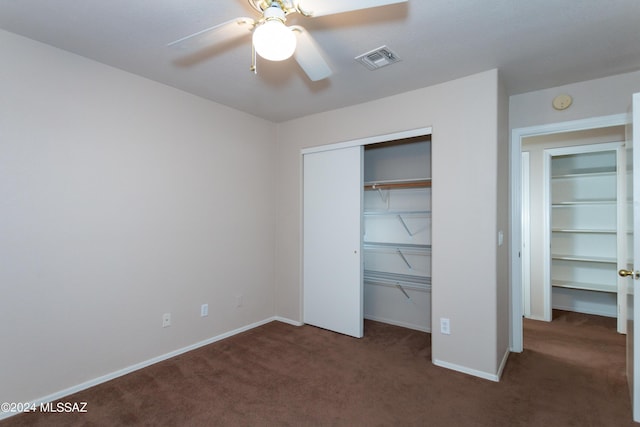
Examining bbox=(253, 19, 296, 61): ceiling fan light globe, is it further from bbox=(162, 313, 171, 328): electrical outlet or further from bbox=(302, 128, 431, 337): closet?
bbox=(162, 313, 171, 328): electrical outlet

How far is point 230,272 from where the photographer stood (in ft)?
11.2

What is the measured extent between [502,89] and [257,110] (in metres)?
2.37

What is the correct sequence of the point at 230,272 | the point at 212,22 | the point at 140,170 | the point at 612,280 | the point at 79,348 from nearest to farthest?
the point at 212,22, the point at 79,348, the point at 140,170, the point at 230,272, the point at 612,280

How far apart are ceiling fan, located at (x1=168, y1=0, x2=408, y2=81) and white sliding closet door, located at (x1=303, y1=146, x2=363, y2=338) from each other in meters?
1.73

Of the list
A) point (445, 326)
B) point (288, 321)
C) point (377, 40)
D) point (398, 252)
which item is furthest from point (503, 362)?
point (377, 40)

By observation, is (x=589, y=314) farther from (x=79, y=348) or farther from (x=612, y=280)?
(x=79, y=348)

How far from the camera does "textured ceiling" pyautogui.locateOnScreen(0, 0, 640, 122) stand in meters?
1.78

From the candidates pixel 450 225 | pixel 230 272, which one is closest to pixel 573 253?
pixel 450 225

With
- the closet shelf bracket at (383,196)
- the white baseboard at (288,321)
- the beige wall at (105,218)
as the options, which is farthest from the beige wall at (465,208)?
the beige wall at (105,218)

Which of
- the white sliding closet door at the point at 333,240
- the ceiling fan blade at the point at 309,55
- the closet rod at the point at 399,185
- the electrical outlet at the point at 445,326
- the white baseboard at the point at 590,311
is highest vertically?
the ceiling fan blade at the point at 309,55

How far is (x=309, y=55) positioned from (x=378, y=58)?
0.77 meters

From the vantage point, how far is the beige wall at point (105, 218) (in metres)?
2.08

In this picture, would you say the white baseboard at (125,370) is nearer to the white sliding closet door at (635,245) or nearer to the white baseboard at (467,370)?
the white baseboard at (467,370)

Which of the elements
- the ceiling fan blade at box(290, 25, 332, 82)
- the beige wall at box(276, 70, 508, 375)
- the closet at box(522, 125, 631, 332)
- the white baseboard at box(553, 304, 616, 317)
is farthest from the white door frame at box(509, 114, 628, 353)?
the ceiling fan blade at box(290, 25, 332, 82)
